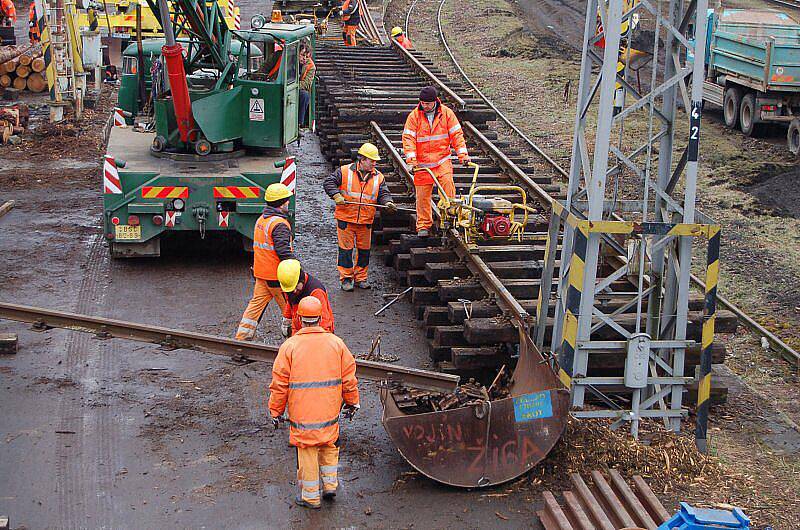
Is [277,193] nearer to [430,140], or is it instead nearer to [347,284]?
[347,284]

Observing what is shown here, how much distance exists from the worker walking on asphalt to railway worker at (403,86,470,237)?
1.42ft

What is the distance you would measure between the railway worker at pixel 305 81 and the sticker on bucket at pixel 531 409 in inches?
275

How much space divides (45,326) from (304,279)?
2.17 m

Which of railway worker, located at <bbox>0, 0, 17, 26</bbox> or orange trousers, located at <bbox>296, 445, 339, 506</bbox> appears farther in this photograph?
railway worker, located at <bbox>0, 0, 17, 26</bbox>

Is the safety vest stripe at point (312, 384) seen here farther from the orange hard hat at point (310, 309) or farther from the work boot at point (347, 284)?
the work boot at point (347, 284)

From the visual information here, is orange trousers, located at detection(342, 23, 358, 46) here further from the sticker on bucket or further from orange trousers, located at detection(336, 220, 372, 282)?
the sticker on bucket

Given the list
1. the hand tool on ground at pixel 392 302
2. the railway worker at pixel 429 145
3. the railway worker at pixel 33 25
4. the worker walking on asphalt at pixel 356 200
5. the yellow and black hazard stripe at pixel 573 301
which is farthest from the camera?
the railway worker at pixel 33 25

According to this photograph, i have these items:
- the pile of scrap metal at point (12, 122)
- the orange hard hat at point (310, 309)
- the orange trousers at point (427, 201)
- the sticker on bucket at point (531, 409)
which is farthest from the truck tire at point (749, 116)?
the orange hard hat at point (310, 309)

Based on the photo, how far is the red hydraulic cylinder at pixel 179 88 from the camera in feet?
34.4

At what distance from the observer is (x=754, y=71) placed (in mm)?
17641

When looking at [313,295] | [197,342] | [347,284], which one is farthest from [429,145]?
[197,342]

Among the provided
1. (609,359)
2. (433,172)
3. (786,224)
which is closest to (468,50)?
(786,224)

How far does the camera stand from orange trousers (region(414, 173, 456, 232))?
423 inches

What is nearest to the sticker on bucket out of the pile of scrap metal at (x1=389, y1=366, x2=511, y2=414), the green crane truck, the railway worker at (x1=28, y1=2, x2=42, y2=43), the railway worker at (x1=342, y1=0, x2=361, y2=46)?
the pile of scrap metal at (x1=389, y1=366, x2=511, y2=414)
